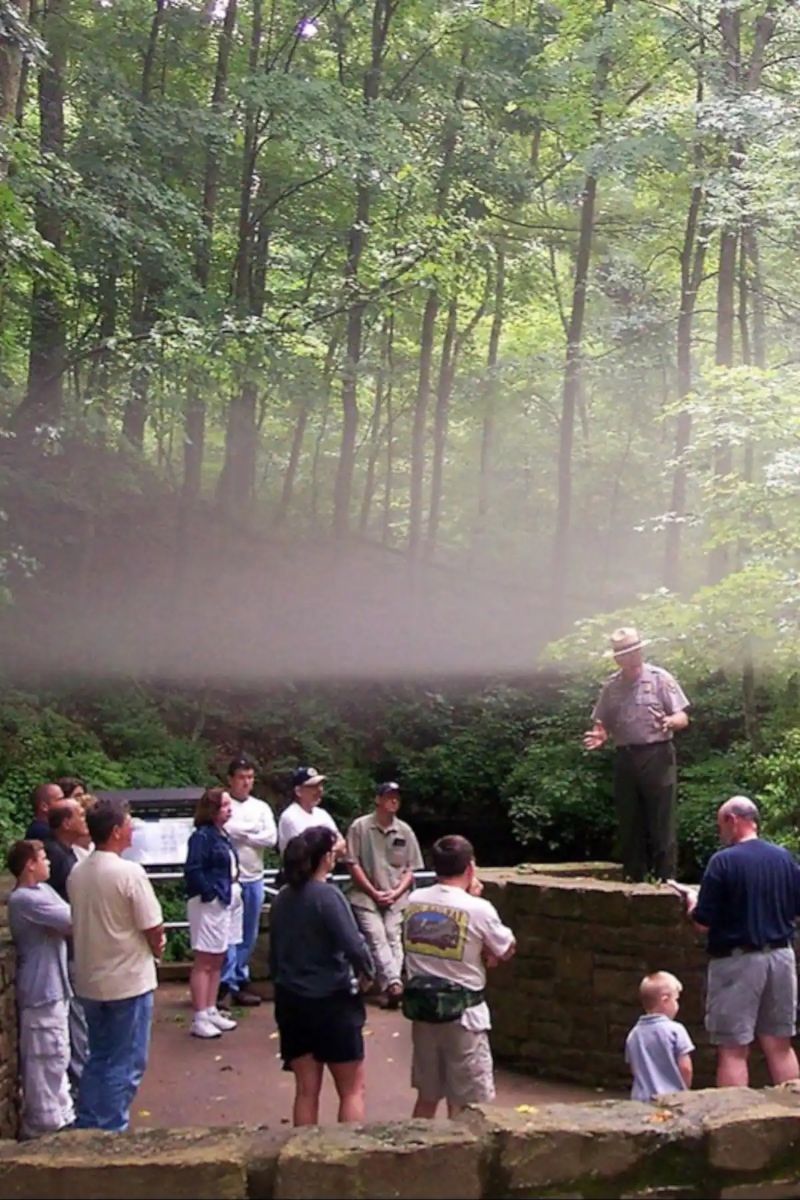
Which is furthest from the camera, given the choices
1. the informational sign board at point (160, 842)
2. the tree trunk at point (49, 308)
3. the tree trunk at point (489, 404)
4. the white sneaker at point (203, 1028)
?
the tree trunk at point (489, 404)

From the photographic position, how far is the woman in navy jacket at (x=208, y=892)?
22.7ft

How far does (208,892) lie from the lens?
691cm

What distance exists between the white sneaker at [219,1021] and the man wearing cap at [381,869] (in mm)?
1022

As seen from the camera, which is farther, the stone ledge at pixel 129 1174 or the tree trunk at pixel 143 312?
the tree trunk at pixel 143 312

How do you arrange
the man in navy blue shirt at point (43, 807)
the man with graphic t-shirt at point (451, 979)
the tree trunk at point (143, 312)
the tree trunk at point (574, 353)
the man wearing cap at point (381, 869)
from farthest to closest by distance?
the tree trunk at point (574, 353) → the tree trunk at point (143, 312) → the man wearing cap at point (381, 869) → the man in navy blue shirt at point (43, 807) → the man with graphic t-shirt at point (451, 979)

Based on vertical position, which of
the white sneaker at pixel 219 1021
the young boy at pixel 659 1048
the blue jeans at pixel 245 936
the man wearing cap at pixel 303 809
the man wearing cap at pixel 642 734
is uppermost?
the man wearing cap at pixel 642 734

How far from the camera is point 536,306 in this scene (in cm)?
2283

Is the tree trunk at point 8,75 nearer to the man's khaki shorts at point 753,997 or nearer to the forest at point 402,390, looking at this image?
the forest at point 402,390

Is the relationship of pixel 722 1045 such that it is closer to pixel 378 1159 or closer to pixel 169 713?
pixel 378 1159

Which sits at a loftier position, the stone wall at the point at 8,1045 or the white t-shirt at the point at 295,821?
the white t-shirt at the point at 295,821

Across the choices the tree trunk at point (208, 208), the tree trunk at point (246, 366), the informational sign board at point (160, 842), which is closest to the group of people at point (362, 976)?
the informational sign board at point (160, 842)

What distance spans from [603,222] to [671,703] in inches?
655

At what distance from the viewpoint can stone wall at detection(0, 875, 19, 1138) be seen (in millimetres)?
5203

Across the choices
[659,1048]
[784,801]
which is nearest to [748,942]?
[659,1048]
